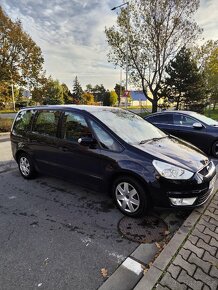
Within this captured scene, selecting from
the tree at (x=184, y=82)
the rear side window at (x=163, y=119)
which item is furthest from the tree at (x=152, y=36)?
the rear side window at (x=163, y=119)

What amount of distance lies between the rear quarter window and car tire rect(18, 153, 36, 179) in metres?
0.56

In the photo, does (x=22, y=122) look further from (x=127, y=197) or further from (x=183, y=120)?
(x=183, y=120)

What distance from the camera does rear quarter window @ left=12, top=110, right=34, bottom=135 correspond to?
5328 mm

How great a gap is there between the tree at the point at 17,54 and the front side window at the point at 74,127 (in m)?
12.2

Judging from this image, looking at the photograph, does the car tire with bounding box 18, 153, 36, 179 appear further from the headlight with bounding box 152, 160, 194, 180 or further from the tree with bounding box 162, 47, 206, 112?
the tree with bounding box 162, 47, 206, 112

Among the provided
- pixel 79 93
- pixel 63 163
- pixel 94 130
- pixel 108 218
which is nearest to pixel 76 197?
pixel 63 163

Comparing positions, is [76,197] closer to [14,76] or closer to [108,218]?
[108,218]

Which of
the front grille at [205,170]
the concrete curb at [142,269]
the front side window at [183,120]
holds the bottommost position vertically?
the concrete curb at [142,269]

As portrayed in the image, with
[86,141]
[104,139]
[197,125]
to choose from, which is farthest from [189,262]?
[197,125]

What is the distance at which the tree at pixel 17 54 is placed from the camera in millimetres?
14680

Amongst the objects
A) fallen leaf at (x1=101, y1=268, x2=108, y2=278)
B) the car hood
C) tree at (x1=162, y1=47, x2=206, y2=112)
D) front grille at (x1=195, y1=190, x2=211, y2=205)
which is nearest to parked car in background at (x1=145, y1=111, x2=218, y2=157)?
the car hood

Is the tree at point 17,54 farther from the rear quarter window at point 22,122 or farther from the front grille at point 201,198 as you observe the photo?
the front grille at point 201,198

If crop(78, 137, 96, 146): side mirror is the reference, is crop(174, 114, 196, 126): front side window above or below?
above

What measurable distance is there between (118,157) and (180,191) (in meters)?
1.02
